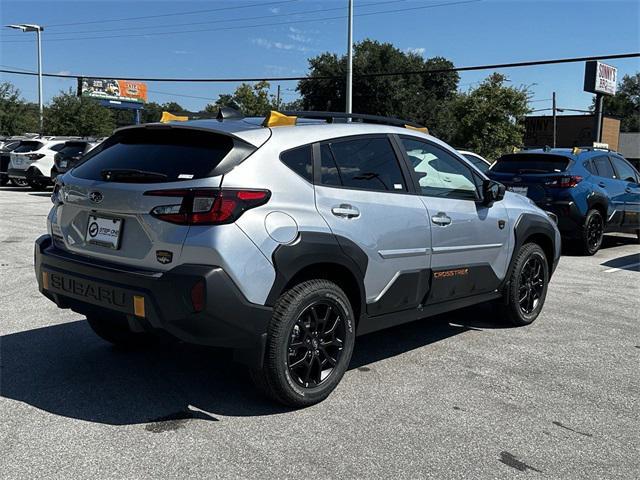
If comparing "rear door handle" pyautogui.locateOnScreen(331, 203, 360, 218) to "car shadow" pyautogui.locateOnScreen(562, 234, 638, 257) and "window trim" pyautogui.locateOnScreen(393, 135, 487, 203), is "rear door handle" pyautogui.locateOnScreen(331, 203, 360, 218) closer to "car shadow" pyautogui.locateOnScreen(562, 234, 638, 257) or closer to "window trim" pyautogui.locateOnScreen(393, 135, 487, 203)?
"window trim" pyautogui.locateOnScreen(393, 135, 487, 203)

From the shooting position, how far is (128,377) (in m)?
4.16

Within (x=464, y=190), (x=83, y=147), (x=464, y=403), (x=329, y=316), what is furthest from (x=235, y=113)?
(x=83, y=147)

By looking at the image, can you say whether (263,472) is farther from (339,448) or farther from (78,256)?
(78,256)

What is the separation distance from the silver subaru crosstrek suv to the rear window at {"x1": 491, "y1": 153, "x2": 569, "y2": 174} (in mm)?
5851

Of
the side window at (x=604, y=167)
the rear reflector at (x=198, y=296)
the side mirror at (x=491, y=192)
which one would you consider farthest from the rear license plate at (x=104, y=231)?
the side window at (x=604, y=167)

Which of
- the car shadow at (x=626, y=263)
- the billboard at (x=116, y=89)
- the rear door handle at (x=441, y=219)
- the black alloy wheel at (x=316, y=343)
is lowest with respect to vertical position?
the car shadow at (x=626, y=263)

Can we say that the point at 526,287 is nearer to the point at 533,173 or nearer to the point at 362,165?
the point at 362,165

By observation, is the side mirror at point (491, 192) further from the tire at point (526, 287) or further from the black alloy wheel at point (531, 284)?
the black alloy wheel at point (531, 284)

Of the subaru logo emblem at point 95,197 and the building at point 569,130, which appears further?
the building at point 569,130

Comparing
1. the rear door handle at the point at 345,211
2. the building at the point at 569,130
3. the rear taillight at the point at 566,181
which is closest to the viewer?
the rear door handle at the point at 345,211

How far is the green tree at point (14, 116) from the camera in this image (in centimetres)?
4456

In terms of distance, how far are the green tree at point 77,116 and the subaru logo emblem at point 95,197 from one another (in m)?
34.3

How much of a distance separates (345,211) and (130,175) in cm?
130

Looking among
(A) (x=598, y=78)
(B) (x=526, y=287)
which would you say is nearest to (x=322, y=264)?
(B) (x=526, y=287)
